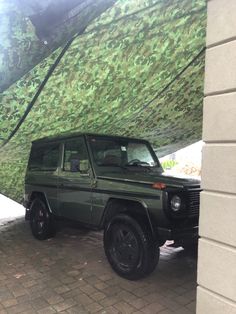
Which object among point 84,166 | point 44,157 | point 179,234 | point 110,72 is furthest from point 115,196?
point 44,157

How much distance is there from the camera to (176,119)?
6832mm

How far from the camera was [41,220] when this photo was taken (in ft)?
21.2

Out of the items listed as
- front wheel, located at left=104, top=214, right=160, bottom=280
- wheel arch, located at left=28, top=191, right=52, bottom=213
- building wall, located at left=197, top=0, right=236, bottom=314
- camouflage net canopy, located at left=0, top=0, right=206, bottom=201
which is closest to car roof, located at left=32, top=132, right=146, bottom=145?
camouflage net canopy, located at left=0, top=0, right=206, bottom=201

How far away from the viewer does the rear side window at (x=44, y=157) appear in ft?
20.1

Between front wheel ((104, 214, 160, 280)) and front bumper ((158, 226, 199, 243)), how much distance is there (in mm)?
193

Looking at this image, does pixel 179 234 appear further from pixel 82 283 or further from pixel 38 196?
Result: pixel 38 196

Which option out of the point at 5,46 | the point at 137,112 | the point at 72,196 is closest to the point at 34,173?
the point at 72,196

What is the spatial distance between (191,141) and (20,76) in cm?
581

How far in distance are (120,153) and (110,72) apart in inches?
60.7

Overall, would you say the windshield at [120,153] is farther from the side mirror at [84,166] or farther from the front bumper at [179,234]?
the front bumper at [179,234]

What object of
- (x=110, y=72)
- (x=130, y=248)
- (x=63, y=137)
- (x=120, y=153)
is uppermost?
(x=110, y=72)

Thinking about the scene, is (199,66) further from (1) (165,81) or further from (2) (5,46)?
(2) (5,46)

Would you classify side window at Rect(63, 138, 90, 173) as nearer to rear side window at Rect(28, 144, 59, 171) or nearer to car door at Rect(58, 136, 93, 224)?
car door at Rect(58, 136, 93, 224)

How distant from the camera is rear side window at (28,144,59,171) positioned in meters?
6.14
